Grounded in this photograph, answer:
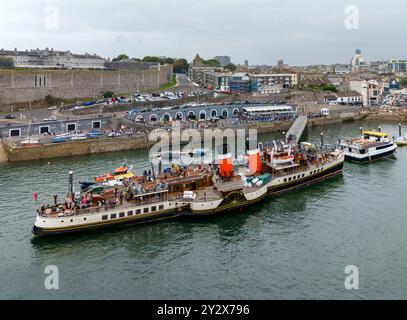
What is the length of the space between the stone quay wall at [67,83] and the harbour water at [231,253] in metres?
30.8

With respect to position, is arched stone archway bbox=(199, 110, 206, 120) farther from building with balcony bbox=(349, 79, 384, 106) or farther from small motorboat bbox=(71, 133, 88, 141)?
building with balcony bbox=(349, 79, 384, 106)

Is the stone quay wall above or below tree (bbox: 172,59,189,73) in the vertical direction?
below

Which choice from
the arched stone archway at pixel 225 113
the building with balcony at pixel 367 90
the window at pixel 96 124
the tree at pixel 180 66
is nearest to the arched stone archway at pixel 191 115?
the arched stone archway at pixel 225 113

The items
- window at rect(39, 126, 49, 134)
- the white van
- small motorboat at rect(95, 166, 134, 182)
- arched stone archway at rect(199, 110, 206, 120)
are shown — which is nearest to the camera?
small motorboat at rect(95, 166, 134, 182)

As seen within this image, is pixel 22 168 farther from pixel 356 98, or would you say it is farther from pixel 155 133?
pixel 356 98

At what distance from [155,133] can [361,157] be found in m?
19.7

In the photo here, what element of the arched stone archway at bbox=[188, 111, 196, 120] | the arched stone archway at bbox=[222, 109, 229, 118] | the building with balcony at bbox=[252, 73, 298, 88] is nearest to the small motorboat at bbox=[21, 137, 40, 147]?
the arched stone archway at bbox=[188, 111, 196, 120]

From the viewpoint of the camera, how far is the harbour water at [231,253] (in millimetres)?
15656

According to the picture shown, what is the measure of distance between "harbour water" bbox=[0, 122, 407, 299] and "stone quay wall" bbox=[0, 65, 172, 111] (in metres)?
30.8

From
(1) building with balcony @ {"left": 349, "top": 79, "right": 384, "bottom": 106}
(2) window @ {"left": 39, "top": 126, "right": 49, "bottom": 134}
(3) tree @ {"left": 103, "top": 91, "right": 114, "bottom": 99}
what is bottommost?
(2) window @ {"left": 39, "top": 126, "right": 49, "bottom": 134}

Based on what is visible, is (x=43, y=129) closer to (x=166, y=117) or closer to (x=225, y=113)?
(x=166, y=117)

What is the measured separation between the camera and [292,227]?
21547 millimetres

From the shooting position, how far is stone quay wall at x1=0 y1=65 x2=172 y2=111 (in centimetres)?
5400
